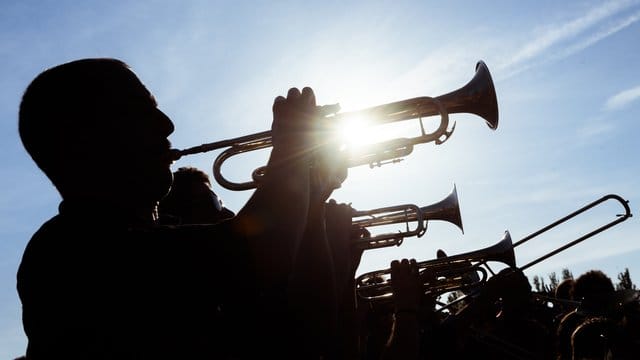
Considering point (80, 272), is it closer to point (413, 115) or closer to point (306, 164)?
point (306, 164)

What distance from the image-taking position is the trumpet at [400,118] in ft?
13.0

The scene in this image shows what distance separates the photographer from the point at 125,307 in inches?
75.5

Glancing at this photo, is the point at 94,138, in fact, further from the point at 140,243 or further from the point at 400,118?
the point at 400,118

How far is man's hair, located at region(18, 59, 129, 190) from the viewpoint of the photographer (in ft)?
6.98

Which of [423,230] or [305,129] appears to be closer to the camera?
[305,129]

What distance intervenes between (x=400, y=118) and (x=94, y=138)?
2.53 metres

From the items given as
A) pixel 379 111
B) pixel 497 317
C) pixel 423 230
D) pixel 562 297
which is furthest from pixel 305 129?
pixel 562 297

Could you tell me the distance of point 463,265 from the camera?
22.0 feet

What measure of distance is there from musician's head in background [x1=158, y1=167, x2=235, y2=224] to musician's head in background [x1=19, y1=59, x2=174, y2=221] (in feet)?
4.49

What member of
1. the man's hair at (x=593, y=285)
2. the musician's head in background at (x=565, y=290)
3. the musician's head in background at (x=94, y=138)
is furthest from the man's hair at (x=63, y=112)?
the musician's head in background at (x=565, y=290)

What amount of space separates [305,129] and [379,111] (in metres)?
1.77

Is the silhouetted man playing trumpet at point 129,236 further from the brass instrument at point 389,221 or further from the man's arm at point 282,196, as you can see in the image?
the brass instrument at point 389,221

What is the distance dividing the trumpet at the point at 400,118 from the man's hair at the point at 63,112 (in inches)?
56.0

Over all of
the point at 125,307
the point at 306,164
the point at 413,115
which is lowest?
the point at 125,307
